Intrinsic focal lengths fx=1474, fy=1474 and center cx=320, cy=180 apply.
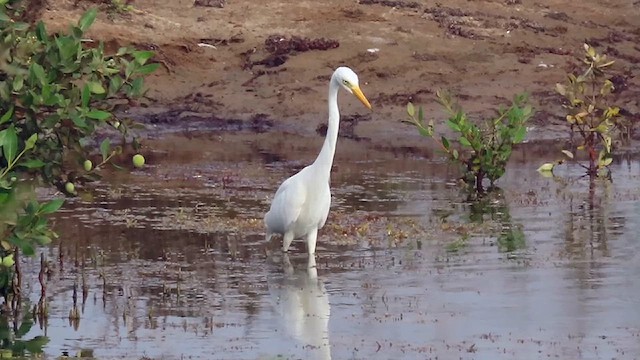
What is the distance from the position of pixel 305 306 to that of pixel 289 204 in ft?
6.14

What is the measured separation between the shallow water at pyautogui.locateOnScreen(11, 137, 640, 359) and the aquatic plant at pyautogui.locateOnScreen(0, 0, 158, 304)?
2.95 ft

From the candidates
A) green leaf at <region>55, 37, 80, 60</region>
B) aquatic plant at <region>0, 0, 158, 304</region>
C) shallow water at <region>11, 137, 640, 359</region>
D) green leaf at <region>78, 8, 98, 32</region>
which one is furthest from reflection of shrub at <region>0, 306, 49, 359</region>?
green leaf at <region>78, 8, 98, 32</region>

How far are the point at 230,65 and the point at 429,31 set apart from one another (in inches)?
115

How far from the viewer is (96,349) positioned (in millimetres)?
8367

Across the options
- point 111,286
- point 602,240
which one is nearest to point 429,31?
point 602,240

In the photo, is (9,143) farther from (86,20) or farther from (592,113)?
(592,113)

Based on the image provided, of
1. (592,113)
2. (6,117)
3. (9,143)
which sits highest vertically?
(592,113)

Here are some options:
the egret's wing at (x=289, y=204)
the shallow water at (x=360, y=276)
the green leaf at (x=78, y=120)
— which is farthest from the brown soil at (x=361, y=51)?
the green leaf at (x=78, y=120)

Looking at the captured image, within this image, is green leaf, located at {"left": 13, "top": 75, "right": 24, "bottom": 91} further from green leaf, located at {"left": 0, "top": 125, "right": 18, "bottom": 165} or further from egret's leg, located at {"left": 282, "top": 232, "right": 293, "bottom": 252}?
egret's leg, located at {"left": 282, "top": 232, "right": 293, "bottom": 252}

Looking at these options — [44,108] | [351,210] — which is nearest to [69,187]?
[44,108]

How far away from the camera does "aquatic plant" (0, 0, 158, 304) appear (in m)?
7.86

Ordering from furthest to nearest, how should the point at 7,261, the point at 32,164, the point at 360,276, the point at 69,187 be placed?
1. the point at 360,276
2. the point at 69,187
3. the point at 7,261
4. the point at 32,164

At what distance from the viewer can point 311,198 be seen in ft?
37.0

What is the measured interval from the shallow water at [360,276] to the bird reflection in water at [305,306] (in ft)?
0.07
